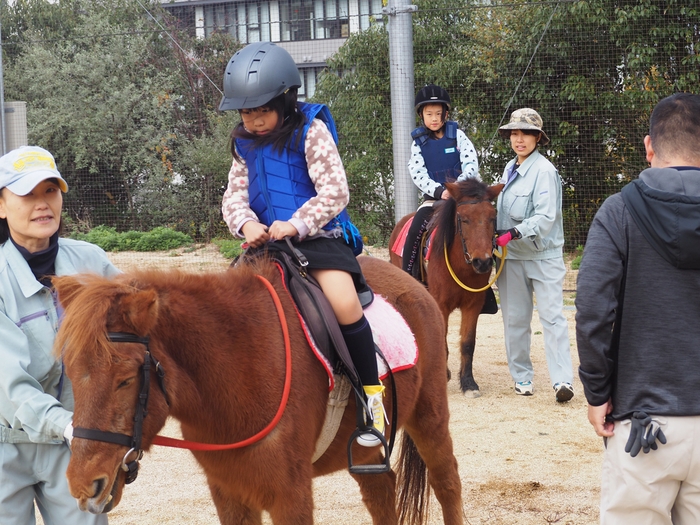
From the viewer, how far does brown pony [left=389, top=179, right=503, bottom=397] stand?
6219mm

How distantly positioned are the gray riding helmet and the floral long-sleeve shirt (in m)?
0.22

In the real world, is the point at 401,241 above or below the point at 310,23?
below

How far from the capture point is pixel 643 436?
2.31 meters

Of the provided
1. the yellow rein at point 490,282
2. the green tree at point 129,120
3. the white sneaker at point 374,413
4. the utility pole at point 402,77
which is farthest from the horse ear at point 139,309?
the green tree at point 129,120

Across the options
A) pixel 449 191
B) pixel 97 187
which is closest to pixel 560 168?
pixel 449 191

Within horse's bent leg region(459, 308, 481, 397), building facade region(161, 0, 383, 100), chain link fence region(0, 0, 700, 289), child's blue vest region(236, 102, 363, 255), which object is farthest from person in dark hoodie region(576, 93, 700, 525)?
building facade region(161, 0, 383, 100)

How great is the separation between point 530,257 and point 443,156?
4.66 feet

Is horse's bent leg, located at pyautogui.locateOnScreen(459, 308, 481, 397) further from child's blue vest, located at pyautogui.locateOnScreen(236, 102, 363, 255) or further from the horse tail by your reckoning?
child's blue vest, located at pyautogui.locateOnScreen(236, 102, 363, 255)

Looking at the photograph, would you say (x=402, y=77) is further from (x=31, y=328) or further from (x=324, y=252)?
(x=31, y=328)

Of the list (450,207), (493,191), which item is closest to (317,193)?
(493,191)

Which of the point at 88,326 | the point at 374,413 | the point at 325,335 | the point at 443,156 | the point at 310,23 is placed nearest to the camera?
the point at 88,326

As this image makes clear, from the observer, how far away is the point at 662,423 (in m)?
2.33

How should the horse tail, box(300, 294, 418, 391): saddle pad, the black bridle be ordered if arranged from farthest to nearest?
the horse tail → box(300, 294, 418, 391): saddle pad → the black bridle

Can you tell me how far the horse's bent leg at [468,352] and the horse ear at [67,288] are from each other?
188 inches
